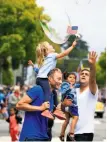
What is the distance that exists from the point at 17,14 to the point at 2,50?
100 inches

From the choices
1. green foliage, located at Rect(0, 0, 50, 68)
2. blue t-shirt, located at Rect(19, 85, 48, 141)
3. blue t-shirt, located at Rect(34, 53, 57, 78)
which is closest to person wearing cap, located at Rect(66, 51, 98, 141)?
blue t-shirt, located at Rect(34, 53, 57, 78)

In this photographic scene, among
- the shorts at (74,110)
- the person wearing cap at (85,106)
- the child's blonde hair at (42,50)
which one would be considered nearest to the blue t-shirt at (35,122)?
the child's blonde hair at (42,50)

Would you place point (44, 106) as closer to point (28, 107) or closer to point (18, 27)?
point (28, 107)

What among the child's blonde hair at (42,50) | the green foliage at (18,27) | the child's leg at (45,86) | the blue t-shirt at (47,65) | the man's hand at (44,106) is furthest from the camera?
the green foliage at (18,27)

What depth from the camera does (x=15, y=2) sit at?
98.7 feet

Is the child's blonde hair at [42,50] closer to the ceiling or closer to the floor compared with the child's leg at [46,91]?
closer to the ceiling

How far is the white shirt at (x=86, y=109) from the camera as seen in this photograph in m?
6.49

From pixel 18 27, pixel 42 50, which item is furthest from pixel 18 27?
pixel 42 50

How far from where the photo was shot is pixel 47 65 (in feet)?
21.4

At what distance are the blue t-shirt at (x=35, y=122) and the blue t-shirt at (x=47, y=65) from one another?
787 mm

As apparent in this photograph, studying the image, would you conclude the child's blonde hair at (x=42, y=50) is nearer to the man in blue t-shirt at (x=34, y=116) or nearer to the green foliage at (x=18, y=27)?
the man in blue t-shirt at (x=34, y=116)

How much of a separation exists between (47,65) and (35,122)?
108 centimetres

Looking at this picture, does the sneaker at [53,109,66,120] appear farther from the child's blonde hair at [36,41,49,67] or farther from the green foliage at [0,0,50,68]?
the green foliage at [0,0,50,68]

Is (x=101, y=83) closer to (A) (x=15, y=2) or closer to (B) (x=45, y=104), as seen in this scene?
(A) (x=15, y=2)
